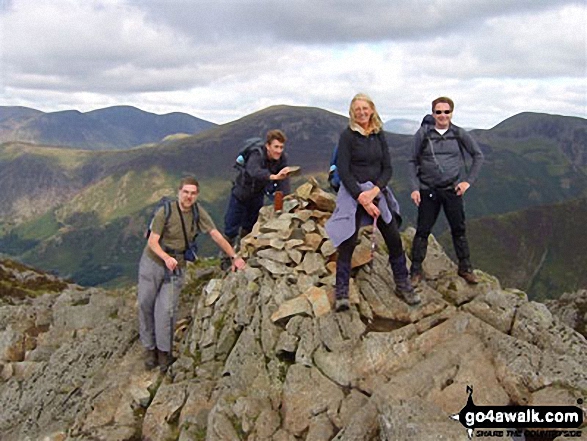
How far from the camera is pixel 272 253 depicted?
649 inches

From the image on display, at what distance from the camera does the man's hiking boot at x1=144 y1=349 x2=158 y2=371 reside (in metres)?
16.1

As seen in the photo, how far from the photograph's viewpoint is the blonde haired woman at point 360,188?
1271cm

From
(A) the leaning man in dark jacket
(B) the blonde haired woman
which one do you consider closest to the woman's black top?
(B) the blonde haired woman

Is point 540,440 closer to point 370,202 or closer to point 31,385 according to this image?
point 370,202

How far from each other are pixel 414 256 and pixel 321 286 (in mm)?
3239

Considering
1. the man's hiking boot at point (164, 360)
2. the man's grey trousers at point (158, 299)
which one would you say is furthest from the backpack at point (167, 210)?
the man's hiking boot at point (164, 360)

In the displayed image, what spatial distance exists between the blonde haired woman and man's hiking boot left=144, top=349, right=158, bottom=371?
701 centimetres

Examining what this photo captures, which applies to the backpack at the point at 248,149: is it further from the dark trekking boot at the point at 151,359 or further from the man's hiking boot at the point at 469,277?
the man's hiking boot at the point at 469,277

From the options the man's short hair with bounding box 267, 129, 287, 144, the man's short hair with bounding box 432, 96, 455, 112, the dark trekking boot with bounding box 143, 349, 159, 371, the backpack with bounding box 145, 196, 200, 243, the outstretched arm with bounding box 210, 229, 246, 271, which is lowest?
the dark trekking boot with bounding box 143, 349, 159, 371

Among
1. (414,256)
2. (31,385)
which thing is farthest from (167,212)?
(31,385)

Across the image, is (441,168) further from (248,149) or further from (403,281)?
(248,149)

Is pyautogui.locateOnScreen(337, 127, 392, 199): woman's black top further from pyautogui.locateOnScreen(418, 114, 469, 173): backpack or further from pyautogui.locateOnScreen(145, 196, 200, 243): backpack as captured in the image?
pyautogui.locateOnScreen(145, 196, 200, 243): backpack

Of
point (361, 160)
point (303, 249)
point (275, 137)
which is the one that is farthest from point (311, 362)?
point (275, 137)

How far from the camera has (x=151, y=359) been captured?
53.1 feet
